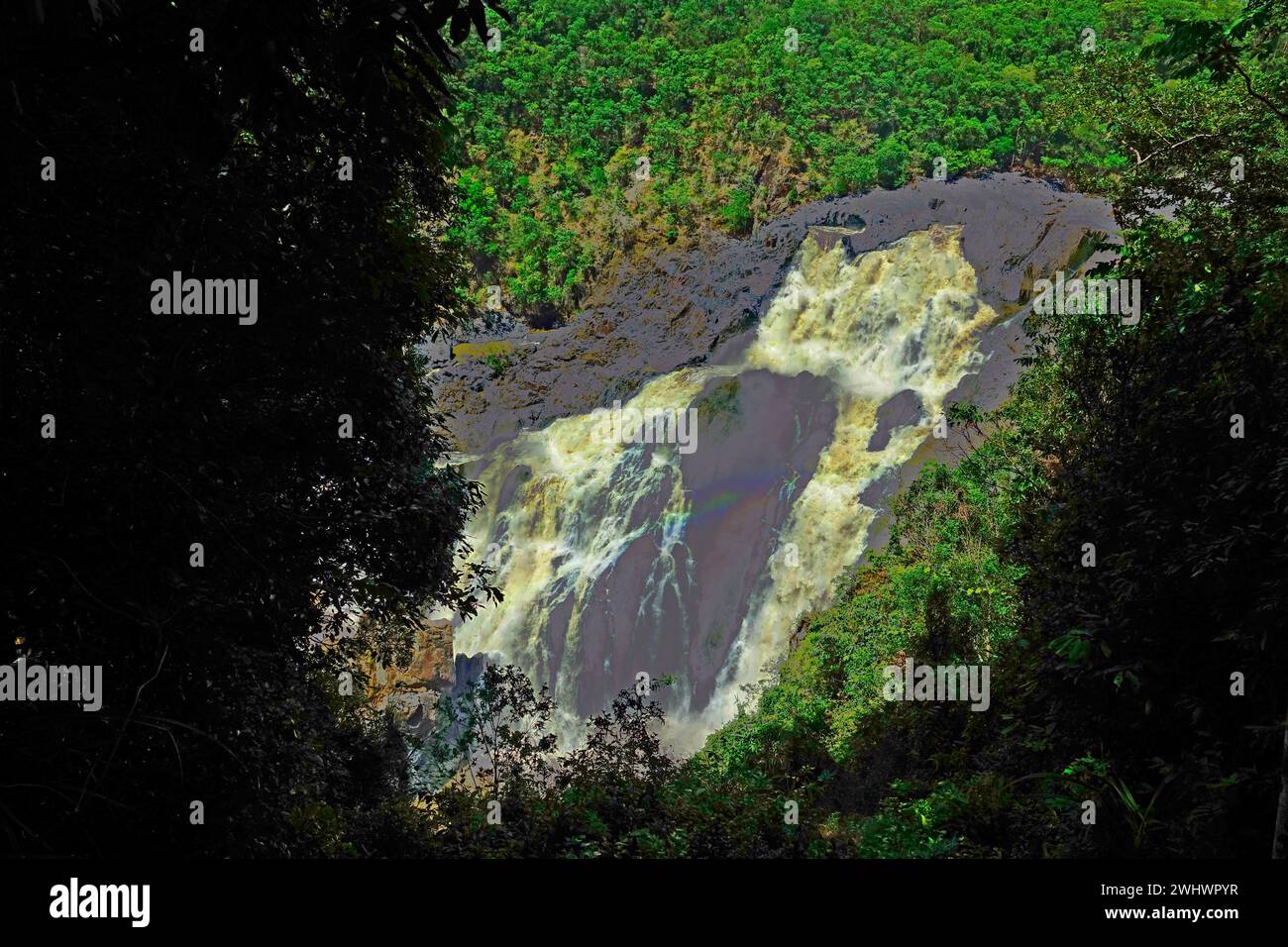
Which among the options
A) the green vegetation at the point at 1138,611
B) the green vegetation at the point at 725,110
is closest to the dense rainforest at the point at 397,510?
the green vegetation at the point at 1138,611

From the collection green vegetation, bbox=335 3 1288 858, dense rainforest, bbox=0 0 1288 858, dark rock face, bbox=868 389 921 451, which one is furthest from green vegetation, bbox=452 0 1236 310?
green vegetation, bbox=335 3 1288 858

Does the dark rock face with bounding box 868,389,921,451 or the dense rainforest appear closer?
the dense rainforest

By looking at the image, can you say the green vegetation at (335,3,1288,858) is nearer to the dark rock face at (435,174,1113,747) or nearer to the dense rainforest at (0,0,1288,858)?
the dense rainforest at (0,0,1288,858)

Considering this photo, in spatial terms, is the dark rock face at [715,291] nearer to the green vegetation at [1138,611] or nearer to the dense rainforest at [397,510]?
the dense rainforest at [397,510]

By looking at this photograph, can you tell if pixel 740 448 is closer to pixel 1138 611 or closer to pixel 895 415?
pixel 895 415
